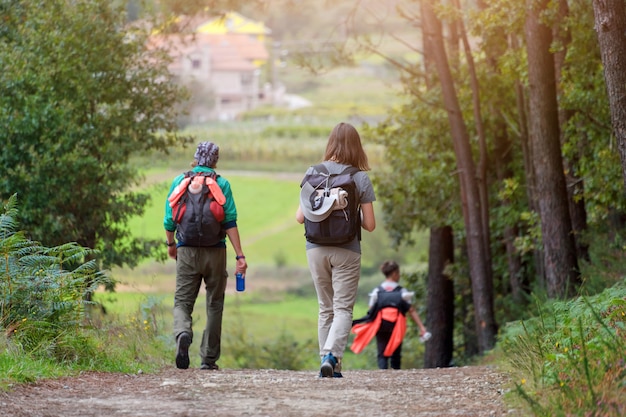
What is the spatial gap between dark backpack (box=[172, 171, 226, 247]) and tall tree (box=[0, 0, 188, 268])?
635cm

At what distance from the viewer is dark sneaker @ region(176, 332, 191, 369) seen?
1023 centimetres

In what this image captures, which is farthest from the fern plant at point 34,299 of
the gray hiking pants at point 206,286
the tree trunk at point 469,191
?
the tree trunk at point 469,191

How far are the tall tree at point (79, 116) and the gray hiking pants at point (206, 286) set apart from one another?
6117 millimetres

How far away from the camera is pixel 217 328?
1080 cm

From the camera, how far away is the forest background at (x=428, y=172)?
9750mm

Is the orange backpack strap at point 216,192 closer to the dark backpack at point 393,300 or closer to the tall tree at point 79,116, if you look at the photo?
the dark backpack at point 393,300

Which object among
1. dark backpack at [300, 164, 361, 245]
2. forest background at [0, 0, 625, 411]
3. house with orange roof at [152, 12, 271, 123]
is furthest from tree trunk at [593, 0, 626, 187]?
house with orange roof at [152, 12, 271, 123]

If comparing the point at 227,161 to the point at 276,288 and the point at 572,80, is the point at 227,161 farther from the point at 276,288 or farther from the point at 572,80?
the point at 572,80

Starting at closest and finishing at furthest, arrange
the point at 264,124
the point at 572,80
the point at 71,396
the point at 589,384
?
the point at 589,384
the point at 71,396
the point at 572,80
the point at 264,124

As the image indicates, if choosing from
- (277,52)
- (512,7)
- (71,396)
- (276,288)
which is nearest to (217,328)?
(71,396)

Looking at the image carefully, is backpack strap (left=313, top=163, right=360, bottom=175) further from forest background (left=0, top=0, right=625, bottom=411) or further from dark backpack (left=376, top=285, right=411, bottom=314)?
dark backpack (left=376, top=285, right=411, bottom=314)

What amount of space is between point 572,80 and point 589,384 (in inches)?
405

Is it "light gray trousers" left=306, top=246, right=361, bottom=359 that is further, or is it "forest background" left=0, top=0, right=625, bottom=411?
"forest background" left=0, top=0, right=625, bottom=411

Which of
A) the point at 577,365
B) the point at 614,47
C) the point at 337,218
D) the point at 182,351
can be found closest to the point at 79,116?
the point at 182,351
